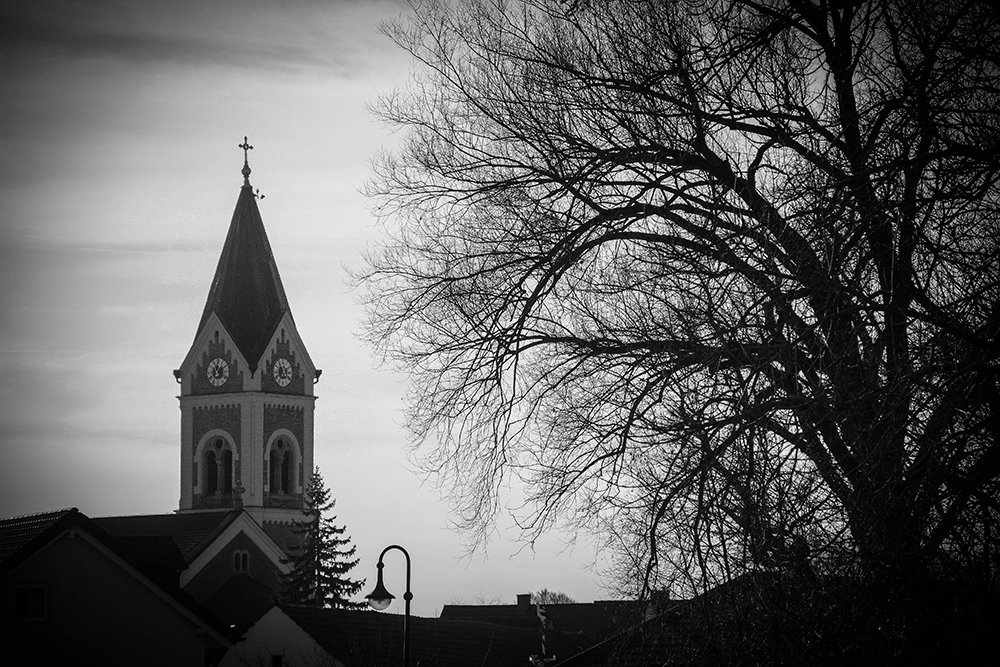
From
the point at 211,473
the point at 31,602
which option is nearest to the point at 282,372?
the point at 211,473

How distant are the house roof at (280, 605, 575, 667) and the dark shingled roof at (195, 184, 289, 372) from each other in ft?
104

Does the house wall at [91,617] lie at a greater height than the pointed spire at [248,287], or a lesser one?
lesser

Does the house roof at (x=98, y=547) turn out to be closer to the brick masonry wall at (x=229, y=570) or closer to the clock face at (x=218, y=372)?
the brick masonry wall at (x=229, y=570)

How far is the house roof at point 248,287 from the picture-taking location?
64562mm

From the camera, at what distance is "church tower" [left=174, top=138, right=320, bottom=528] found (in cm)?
6406

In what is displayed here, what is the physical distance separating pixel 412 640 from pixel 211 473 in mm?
35684

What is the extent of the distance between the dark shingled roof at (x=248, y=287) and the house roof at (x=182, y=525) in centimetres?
883

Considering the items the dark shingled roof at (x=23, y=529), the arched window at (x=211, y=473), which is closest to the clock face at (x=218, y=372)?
the arched window at (x=211, y=473)

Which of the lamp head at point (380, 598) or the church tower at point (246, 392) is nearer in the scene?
the lamp head at point (380, 598)

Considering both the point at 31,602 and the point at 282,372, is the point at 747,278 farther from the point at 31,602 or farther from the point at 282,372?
the point at 282,372

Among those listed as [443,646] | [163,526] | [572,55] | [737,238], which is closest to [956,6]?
[737,238]

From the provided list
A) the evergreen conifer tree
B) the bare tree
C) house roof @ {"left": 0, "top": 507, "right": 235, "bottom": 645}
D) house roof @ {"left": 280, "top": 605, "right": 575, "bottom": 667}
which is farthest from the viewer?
the evergreen conifer tree

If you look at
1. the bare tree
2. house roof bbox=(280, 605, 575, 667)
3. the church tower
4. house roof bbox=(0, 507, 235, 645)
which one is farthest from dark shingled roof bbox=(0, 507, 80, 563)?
the church tower

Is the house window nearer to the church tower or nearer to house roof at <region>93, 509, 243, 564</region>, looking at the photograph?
house roof at <region>93, 509, 243, 564</region>
